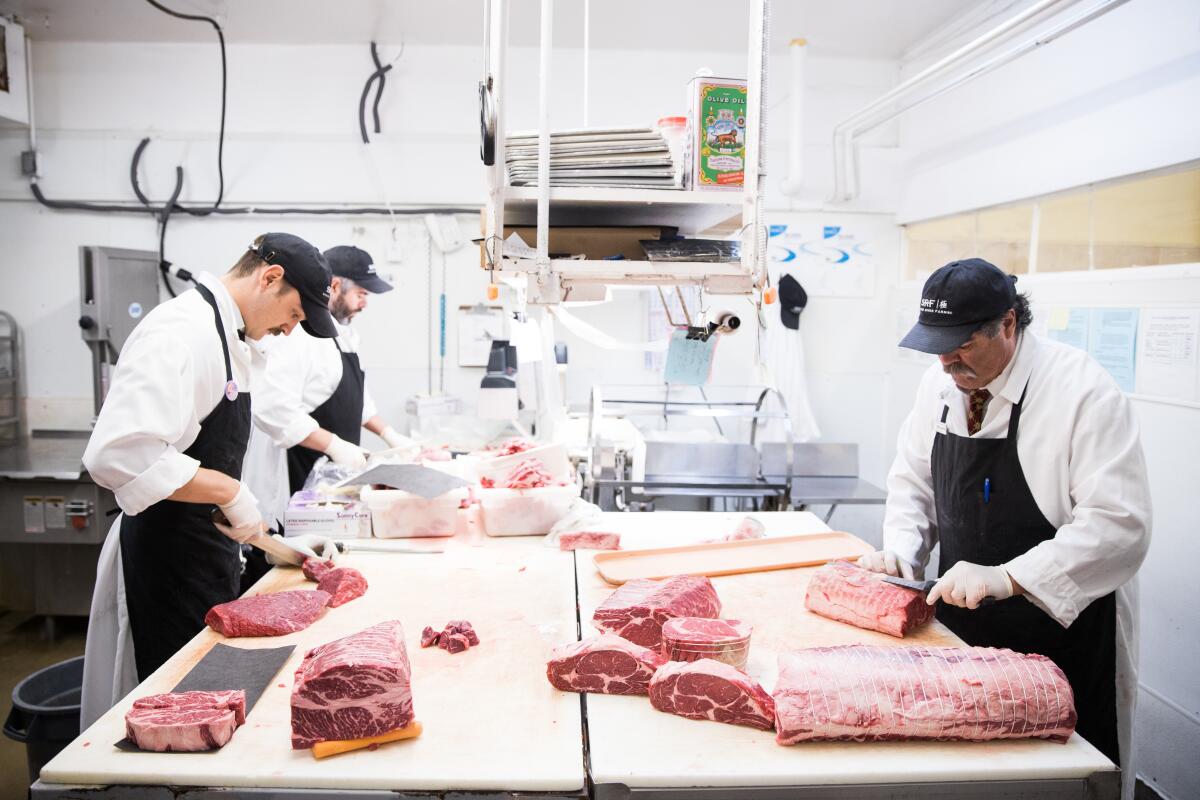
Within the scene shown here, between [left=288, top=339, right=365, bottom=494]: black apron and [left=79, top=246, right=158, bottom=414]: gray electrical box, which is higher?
[left=79, top=246, right=158, bottom=414]: gray electrical box

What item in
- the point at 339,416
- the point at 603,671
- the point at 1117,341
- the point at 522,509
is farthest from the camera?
the point at 339,416

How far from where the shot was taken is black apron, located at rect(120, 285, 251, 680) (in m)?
2.42

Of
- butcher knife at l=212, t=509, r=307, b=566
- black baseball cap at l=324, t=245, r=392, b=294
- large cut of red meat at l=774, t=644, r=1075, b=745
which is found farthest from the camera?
black baseball cap at l=324, t=245, r=392, b=294

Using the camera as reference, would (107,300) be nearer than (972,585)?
No

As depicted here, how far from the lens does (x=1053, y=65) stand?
13.6 ft

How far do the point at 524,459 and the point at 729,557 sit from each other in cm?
96

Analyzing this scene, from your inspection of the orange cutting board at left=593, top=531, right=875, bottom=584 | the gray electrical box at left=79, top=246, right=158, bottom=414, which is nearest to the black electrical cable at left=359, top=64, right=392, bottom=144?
the gray electrical box at left=79, top=246, right=158, bottom=414

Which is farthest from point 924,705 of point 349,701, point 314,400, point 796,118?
point 796,118

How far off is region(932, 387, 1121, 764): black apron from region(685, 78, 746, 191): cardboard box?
42.1 inches

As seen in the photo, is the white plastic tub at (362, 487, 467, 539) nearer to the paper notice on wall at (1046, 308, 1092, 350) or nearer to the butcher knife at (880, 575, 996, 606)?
the butcher knife at (880, 575, 996, 606)

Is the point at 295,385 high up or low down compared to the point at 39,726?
up

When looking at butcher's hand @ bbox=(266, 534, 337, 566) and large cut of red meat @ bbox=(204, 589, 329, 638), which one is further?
butcher's hand @ bbox=(266, 534, 337, 566)

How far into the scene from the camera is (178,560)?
2.44m

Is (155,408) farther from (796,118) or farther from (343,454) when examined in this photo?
(796,118)
